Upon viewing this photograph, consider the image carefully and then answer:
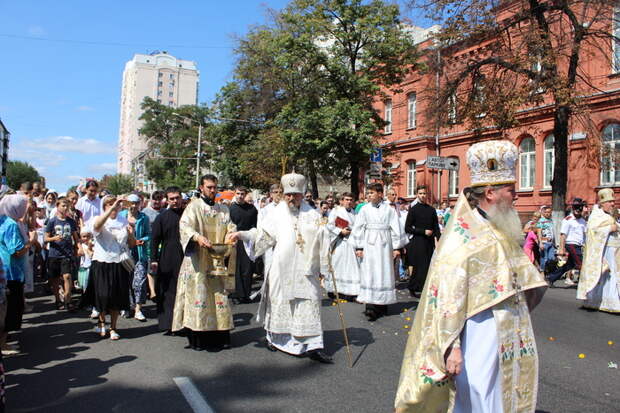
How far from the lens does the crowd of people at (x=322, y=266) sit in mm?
2799

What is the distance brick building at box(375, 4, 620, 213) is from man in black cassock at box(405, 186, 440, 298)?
301 inches

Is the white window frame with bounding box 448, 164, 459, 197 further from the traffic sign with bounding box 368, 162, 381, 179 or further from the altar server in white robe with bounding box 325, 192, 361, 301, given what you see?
the altar server in white robe with bounding box 325, 192, 361, 301

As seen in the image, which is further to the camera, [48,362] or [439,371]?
[48,362]

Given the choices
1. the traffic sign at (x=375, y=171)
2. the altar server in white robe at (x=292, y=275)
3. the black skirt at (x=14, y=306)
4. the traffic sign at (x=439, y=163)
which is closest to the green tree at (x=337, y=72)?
the traffic sign at (x=375, y=171)

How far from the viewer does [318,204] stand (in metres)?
15.2

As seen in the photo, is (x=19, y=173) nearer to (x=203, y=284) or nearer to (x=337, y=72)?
(x=337, y=72)

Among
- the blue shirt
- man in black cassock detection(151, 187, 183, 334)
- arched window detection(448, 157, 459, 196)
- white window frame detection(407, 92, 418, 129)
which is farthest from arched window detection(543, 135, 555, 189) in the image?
the blue shirt

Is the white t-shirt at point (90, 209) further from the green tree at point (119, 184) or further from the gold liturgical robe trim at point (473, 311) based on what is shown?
the green tree at point (119, 184)

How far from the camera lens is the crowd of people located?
2799mm

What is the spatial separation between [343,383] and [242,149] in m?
31.5

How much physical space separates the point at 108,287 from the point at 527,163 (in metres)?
23.2

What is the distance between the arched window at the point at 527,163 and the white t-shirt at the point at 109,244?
22.4 m

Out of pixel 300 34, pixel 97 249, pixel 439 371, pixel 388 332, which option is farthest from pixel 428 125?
pixel 439 371

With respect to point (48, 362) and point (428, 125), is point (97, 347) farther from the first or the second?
point (428, 125)
